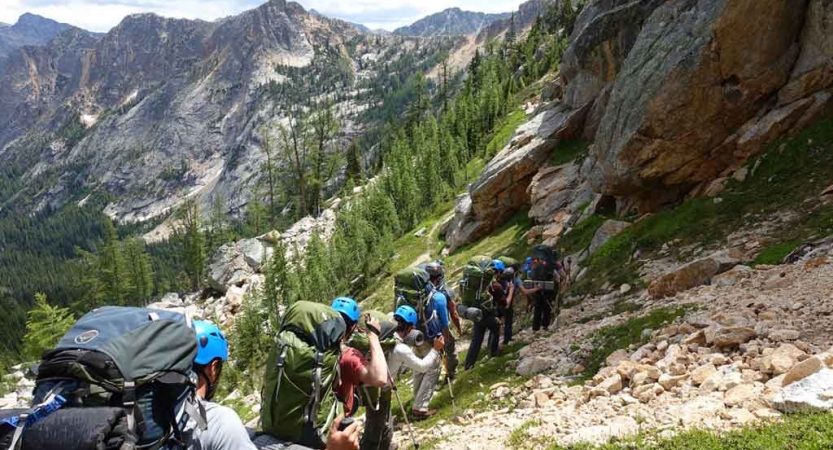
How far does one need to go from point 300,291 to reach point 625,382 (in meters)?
39.4

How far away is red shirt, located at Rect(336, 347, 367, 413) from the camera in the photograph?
687cm

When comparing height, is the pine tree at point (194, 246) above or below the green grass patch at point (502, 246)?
below

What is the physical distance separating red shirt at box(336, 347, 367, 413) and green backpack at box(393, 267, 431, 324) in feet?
17.9

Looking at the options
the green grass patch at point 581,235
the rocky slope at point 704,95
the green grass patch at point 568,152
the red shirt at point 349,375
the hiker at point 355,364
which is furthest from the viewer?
the green grass patch at point 568,152

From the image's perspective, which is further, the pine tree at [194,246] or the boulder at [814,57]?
the pine tree at [194,246]

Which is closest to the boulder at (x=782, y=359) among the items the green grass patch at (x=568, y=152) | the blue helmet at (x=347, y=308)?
the blue helmet at (x=347, y=308)

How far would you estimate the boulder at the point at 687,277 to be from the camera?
44.1ft

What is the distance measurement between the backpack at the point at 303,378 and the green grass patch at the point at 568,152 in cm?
2627

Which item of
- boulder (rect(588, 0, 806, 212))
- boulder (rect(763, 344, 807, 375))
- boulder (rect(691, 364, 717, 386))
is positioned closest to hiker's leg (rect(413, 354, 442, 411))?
boulder (rect(691, 364, 717, 386))

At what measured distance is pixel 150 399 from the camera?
3.51m

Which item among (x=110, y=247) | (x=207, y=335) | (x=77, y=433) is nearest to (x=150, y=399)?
(x=77, y=433)

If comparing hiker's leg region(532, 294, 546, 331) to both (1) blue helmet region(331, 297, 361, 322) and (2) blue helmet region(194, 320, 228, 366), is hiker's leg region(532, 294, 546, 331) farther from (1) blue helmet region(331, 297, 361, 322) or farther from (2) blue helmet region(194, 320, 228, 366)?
(2) blue helmet region(194, 320, 228, 366)

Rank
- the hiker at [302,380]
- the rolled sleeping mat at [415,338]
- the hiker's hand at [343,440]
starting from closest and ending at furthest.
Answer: the hiker's hand at [343,440], the hiker at [302,380], the rolled sleeping mat at [415,338]

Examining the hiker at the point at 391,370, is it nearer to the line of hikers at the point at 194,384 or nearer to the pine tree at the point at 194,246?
the line of hikers at the point at 194,384
